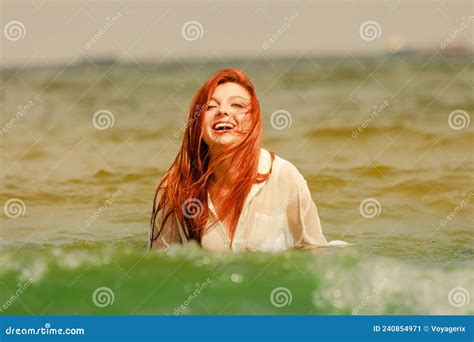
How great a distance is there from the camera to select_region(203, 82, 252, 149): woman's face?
735 cm

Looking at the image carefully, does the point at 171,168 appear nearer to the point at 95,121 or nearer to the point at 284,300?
the point at 95,121

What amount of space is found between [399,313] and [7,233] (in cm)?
285

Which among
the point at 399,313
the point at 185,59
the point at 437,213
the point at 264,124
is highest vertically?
the point at 185,59

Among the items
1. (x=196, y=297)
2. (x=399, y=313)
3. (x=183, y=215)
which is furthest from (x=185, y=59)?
(x=399, y=313)

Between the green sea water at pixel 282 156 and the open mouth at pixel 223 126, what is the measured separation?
40 centimetres

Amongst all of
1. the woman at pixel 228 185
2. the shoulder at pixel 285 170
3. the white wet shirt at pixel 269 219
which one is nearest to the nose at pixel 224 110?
the woman at pixel 228 185

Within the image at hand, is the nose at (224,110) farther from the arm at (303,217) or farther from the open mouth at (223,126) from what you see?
the arm at (303,217)

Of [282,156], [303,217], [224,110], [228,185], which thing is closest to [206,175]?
[228,185]

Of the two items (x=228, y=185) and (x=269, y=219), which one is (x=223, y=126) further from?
(x=269, y=219)

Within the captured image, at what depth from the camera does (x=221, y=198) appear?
741 cm

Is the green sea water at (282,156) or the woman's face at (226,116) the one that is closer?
the woman's face at (226,116)

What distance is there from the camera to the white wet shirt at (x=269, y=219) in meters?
7.40

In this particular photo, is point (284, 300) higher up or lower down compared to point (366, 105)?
lower down

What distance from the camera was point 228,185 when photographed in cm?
743
